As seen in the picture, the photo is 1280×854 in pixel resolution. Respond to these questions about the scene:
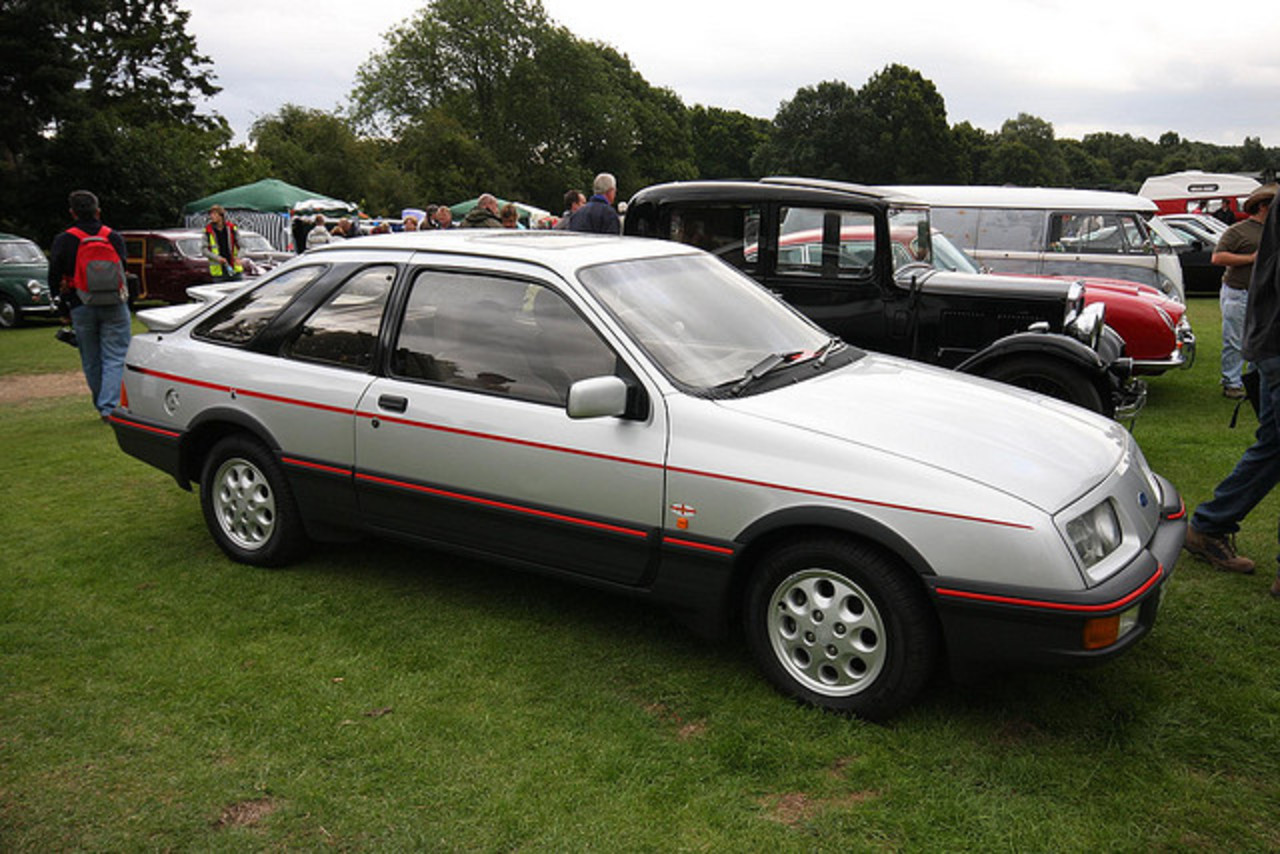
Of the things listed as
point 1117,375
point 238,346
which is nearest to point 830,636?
point 238,346

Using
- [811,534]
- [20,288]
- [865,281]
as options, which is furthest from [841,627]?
[20,288]

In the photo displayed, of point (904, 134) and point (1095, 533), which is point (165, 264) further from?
point (904, 134)

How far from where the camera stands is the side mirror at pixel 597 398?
11.3ft

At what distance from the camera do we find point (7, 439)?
26.2 feet

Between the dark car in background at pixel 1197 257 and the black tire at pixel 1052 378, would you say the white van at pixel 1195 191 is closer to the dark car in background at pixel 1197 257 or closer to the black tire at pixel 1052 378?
the dark car in background at pixel 1197 257

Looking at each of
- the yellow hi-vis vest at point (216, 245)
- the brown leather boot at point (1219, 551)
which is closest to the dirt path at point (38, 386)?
the yellow hi-vis vest at point (216, 245)

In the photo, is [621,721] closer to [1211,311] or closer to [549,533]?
[549,533]

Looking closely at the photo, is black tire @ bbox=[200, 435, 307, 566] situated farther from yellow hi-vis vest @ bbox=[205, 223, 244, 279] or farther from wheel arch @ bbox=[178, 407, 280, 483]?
yellow hi-vis vest @ bbox=[205, 223, 244, 279]

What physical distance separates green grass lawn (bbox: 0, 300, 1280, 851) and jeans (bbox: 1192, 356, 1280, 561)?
0.27 meters

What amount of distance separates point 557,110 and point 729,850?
197 ft

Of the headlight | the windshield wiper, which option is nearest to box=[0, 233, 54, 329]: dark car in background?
the windshield wiper

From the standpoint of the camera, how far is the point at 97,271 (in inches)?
294

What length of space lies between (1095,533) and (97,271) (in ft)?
24.1

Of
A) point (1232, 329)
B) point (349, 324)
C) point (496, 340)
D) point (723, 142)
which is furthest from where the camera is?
point (723, 142)
